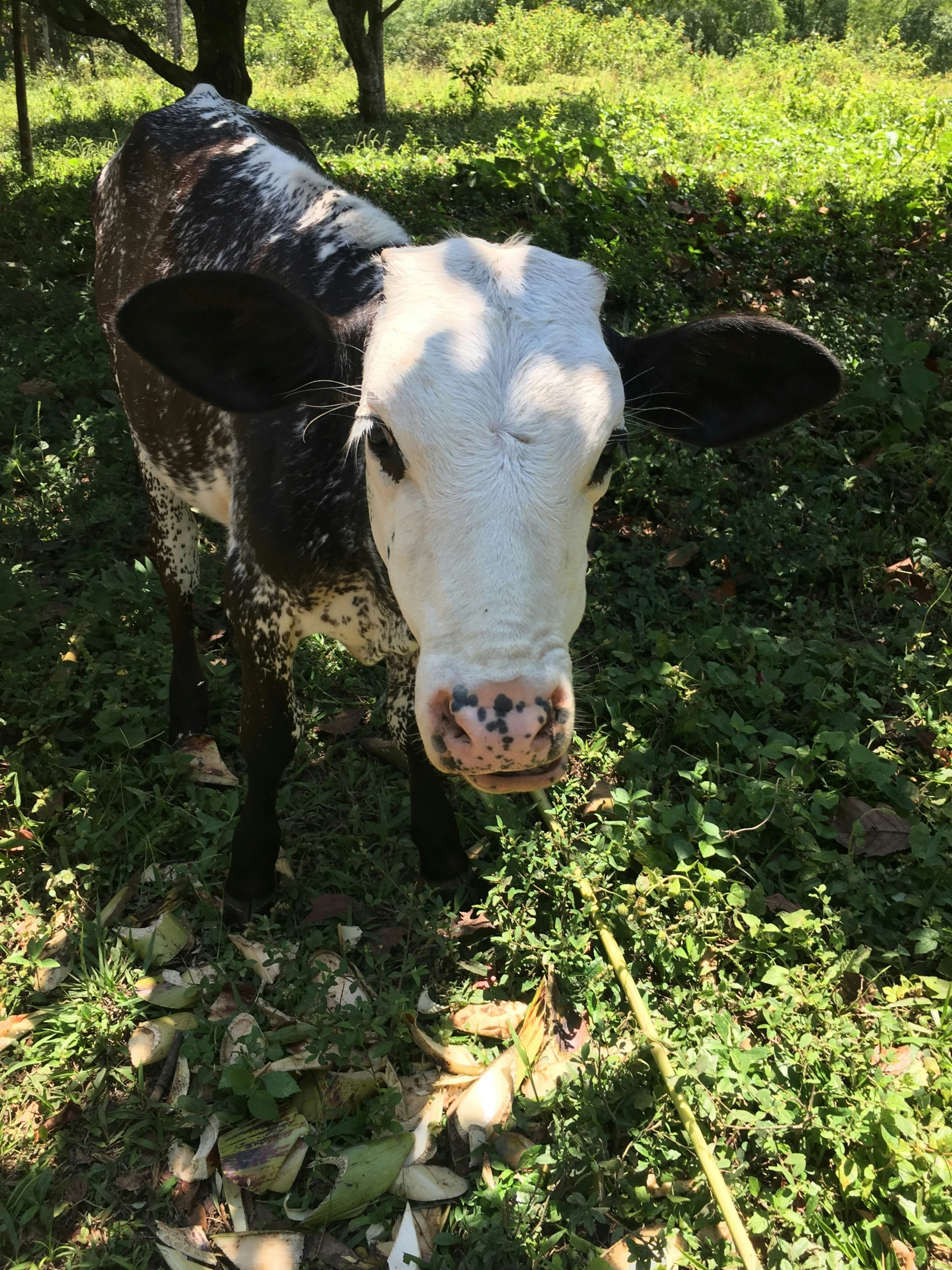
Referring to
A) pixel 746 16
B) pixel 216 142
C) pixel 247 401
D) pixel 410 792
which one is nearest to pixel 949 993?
pixel 410 792

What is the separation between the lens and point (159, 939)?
2.77 meters

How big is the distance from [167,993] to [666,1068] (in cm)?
142

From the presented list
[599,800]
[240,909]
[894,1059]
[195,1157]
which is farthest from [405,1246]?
[599,800]

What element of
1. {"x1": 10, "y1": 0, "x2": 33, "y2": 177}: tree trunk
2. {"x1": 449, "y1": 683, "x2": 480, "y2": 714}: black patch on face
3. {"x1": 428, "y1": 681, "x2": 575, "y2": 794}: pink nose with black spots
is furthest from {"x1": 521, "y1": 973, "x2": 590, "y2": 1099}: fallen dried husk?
{"x1": 10, "y1": 0, "x2": 33, "y2": 177}: tree trunk

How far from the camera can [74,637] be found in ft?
11.9

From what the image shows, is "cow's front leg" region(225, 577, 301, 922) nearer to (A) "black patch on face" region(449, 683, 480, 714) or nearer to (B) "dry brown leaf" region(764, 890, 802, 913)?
(A) "black patch on face" region(449, 683, 480, 714)

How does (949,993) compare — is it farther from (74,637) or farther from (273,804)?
(74,637)

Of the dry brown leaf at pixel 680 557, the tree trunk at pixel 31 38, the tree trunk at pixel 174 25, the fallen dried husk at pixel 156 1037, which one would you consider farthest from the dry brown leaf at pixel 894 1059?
the tree trunk at pixel 31 38

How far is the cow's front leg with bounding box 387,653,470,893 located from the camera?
2959 mm

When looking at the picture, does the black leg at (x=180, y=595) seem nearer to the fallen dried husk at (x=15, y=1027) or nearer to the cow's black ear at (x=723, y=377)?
the fallen dried husk at (x=15, y=1027)

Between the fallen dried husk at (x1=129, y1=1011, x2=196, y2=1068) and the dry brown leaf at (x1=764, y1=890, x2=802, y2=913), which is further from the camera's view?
the dry brown leaf at (x1=764, y1=890, x2=802, y2=913)

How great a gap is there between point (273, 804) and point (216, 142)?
251 cm

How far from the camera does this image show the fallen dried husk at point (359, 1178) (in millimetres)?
2170

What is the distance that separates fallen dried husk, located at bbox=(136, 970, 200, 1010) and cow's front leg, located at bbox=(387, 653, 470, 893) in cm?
81
